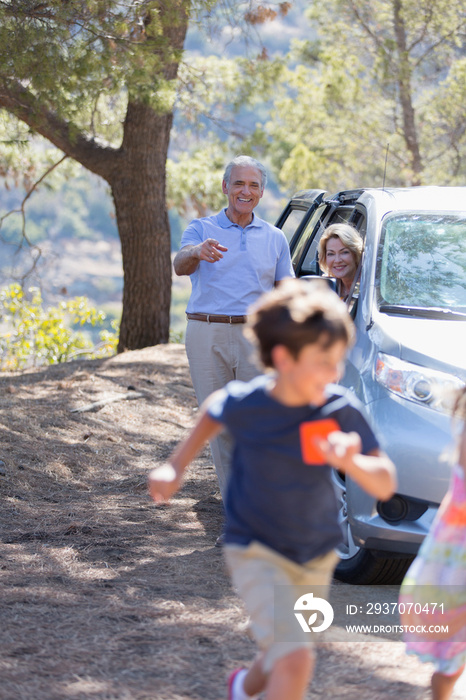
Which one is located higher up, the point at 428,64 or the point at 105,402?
the point at 428,64

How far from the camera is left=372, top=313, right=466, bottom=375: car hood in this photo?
3938mm

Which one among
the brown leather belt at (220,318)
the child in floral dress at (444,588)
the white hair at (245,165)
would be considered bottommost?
the child in floral dress at (444,588)

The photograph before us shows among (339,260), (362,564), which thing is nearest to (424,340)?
(362,564)

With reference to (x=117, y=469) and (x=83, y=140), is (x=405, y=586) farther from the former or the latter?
(x=83, y=140)

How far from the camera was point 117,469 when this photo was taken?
7105 millimetres

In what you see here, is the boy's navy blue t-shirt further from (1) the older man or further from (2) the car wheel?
(1) the older man

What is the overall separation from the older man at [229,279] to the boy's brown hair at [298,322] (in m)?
2.64

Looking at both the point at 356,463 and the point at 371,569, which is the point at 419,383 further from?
the point at 356,463

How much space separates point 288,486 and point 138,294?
991 cm

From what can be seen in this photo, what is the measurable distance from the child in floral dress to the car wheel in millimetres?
1399

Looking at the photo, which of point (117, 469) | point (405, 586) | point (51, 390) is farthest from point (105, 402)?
point (405, 586)

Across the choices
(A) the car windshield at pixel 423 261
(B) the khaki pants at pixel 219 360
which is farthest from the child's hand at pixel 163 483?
(B) the khaki pants at pixel 219 360

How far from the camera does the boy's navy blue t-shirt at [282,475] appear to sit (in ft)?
8.07

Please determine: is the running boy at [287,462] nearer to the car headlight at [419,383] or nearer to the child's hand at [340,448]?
the child's hand at [340,448]
